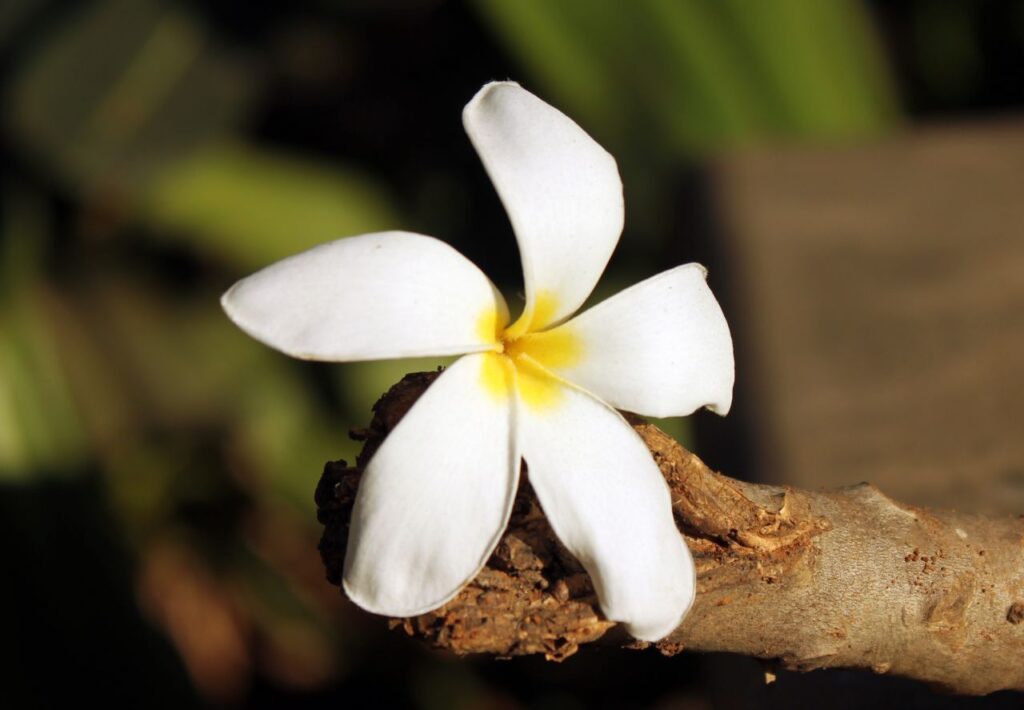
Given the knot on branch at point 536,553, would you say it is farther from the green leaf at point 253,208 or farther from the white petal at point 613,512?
the green leaf at point 253,208

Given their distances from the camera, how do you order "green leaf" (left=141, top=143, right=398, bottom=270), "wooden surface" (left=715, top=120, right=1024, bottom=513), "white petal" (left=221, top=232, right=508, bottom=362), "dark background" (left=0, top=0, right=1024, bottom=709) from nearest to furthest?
"white petal" (left=221, top=232, right=508, bottom=362) → "wooden surface" (left=715, top=120, right=1024, bottom=513) → "dark background" (left=0, top=0, right=1024, bottom=709) → "green leaf" (left=141, top=143, right=398, bottom=270)

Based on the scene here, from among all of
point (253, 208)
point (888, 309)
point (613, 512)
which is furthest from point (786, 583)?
point (253, 208)

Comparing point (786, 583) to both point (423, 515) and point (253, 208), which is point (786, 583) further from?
point (253, 208)

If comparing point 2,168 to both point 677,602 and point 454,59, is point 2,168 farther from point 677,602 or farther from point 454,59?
point 677,602

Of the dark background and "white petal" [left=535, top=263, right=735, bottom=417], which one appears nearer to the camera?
"white petal" [left=535, top=263, right=735, bottom=417]

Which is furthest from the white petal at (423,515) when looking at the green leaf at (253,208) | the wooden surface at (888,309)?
the green leaf at (253,208)

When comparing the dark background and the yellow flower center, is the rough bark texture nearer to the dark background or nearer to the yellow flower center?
the yellow flower center

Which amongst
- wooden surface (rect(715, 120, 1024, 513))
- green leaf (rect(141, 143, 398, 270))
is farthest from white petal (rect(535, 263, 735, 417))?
green leaf (rect(141, 143, 398, 270))
